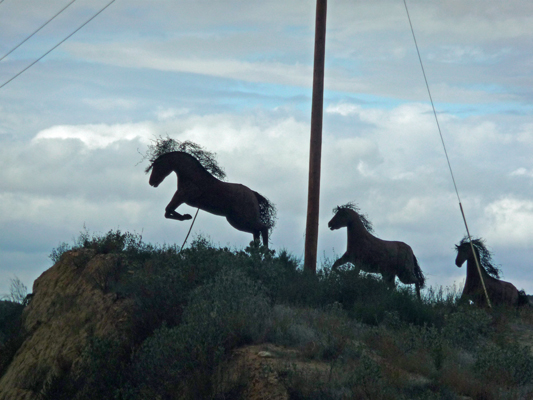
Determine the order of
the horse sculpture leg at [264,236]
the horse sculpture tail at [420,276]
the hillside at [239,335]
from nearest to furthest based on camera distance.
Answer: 1. the hillside at [239,335]
2. the horse sculpture leg at [264,236]
3. the horse sculpture tail at [420,276]

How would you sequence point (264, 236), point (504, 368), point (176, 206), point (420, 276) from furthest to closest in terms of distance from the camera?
point (420, 276)
point (264, 236)
point (176, 206)
point (504, 368)

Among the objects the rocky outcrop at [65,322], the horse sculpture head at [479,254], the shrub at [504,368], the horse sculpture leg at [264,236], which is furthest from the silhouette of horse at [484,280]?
the rocky outcrop at [65,322]

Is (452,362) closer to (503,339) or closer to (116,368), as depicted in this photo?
(503,339)

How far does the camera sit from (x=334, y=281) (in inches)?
584

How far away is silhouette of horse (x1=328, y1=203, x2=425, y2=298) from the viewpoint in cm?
1686

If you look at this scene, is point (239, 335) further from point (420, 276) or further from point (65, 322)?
point (420, 276)

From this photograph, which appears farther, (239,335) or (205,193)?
(205,193)

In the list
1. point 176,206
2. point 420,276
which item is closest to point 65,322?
point 176,206

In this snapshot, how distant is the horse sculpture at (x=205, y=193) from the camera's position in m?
16.2

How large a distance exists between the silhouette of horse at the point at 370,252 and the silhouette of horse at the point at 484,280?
4.74ft

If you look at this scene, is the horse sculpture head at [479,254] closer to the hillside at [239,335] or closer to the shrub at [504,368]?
the hillside at [239,335]

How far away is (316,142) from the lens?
56.5 feet

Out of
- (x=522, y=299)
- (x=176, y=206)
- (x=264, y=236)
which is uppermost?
(x=176, y=206)

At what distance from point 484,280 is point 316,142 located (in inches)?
232
